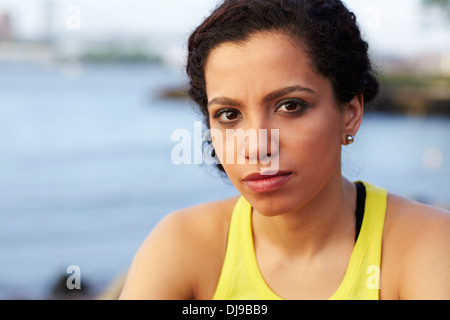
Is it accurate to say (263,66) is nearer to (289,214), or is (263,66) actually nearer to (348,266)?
(289,214)

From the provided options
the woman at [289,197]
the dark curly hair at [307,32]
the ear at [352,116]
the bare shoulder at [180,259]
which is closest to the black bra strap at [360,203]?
the woman at [289,197]

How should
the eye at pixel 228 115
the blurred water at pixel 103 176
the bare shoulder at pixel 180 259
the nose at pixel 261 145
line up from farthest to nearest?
the blurred water at pixel 103 176
the bare shoulder at pixel 180 259
the eye at pixel 228 115
the nose at pixel 261 145

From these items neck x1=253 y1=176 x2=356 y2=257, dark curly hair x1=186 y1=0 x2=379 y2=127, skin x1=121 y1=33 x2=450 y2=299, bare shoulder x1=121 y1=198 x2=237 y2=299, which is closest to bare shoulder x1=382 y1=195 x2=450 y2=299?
skin x1=121 y1=33 x2=450 y2=299

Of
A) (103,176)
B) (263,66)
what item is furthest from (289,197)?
(103,176)

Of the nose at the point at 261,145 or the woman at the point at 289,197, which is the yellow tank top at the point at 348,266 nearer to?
the woman at the point at 289,197

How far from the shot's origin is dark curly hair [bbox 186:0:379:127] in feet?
5.45

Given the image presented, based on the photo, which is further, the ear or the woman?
the ear

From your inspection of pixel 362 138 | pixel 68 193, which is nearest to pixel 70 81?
pixel 68 193

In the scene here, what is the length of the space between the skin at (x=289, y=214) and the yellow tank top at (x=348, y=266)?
3cm

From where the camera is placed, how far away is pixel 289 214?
183 centimetres

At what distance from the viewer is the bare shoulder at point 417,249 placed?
5.35ft

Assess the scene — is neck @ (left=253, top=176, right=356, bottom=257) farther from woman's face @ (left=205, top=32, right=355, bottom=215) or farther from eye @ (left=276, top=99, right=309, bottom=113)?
eye @ (left=276, top=99, right=309, bottom=113)
